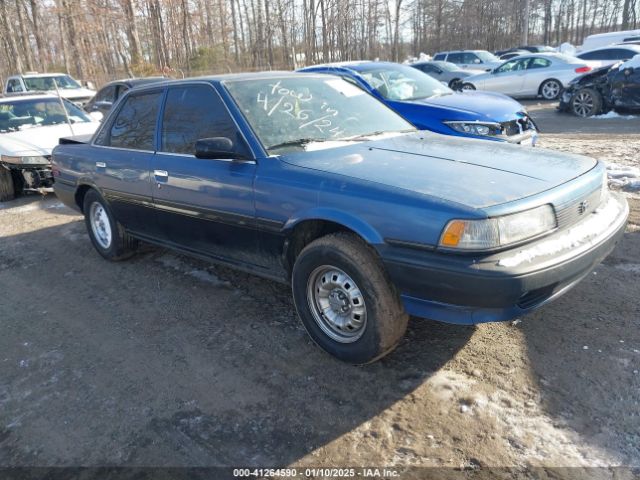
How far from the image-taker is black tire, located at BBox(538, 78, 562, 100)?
52.5 feet

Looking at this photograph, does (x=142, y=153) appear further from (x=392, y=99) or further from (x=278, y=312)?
(x=392, y=99)

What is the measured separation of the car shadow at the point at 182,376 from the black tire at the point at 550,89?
14.8 m

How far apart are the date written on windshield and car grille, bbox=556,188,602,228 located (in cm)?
163

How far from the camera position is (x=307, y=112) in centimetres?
380

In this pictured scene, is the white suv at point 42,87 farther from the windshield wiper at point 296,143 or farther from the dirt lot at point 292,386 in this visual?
the windshield wiper at point 296,143

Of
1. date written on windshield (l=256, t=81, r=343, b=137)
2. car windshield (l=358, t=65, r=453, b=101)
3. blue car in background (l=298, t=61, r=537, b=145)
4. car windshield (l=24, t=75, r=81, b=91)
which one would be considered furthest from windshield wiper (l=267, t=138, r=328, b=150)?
car windshield (l=24, t=75, r=81, b=91)

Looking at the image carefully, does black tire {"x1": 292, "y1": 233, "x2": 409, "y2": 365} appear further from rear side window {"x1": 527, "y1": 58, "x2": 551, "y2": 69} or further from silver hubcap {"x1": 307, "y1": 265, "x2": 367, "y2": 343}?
rear side window {"x1": 527, "y1": 58, "x2": 551, "y2": 69}

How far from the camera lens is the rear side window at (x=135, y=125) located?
14.5ft

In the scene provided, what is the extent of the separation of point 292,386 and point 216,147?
1.59m

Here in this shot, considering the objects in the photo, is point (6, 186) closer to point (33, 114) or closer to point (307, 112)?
point (33, 114)

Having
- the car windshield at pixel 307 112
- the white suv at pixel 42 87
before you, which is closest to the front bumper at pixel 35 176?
the car windshield at pixel 307 112

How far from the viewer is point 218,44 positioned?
3369 cm

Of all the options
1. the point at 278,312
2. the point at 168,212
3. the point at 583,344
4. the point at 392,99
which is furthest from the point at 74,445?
the point at 392,99

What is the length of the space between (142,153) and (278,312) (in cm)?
185
